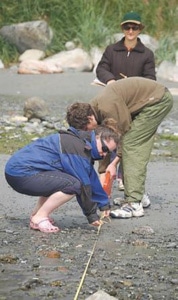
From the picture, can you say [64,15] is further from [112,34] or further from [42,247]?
[42,247]

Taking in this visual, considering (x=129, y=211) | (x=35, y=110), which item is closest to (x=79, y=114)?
(x=129, y=211)

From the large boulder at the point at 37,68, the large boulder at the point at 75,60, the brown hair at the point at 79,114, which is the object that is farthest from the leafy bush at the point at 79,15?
the brown hair at the point at 79,114

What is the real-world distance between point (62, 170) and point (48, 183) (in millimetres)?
162

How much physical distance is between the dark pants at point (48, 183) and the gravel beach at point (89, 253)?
1.08 feet

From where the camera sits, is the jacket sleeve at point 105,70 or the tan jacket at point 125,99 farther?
the jacket sleeve at point 105,70

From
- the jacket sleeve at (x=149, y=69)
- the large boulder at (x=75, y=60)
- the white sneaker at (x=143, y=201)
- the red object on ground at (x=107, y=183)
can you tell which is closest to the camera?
the red object on ground at (x=107, y=183)

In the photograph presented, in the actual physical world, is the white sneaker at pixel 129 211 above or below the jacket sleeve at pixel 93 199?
below

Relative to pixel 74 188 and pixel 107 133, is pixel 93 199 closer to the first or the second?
pixel 74 188

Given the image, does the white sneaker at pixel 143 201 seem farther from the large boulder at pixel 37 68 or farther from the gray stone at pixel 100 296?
the large boulder at pixel 37 68

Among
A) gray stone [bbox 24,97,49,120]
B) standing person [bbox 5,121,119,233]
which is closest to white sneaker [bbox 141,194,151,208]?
standing person [bbox 5,121,119,233]

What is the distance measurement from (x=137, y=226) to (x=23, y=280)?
196 cm

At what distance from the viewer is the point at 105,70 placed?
29.1 feet

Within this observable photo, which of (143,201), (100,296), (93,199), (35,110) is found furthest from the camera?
(35,110)

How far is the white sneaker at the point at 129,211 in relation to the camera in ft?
26.7
